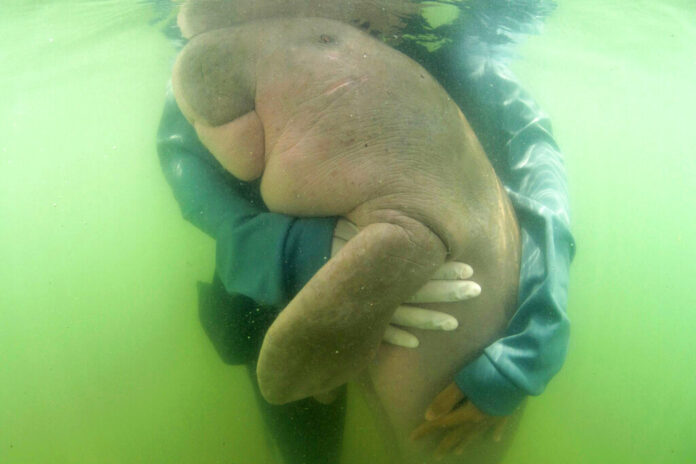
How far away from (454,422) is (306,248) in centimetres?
98

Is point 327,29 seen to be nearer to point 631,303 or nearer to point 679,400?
point 631,303

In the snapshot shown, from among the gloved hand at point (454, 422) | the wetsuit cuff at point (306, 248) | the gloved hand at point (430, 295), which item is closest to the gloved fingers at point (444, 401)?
the gloved hand at point (454, 422)

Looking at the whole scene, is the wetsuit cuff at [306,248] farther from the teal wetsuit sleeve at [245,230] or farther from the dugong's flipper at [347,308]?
the dugong's flipper at [347,308]

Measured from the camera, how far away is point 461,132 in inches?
78.9

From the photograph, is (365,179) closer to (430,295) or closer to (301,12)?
(430,295)

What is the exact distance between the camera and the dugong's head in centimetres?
245

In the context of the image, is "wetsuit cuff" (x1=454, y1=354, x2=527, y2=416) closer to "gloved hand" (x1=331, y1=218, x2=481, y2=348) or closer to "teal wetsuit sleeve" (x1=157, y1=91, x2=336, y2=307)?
"gloved hand" (x1=331, y1=218, x2=481, y2=348)

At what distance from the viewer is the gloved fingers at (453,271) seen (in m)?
1.88

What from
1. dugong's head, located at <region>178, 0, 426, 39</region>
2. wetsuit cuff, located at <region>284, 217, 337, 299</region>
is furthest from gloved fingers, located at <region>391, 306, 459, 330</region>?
dugong's head, located at <region>178, 0, 426, 39</region>

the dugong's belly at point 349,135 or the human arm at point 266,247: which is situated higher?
the dugong's belly at point 349,135

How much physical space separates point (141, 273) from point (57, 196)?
1.61 m

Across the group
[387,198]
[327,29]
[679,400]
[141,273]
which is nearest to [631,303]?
[679,400]

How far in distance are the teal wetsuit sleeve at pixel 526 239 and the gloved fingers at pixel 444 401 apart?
0.04 metres

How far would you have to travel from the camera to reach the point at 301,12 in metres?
2.43
